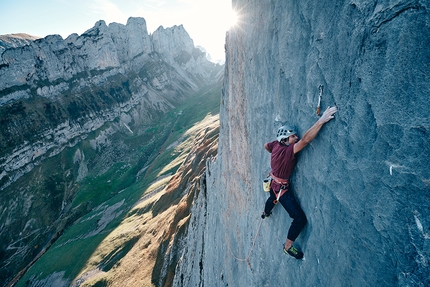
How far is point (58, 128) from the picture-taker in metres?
120

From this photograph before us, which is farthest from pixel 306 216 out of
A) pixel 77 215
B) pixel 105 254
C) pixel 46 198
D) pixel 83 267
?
pixel 46 198

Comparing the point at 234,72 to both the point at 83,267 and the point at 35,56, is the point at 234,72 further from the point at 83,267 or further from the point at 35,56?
the point at 35,56

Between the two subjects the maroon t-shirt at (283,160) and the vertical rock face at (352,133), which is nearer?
the vertical rock face at (352,133)

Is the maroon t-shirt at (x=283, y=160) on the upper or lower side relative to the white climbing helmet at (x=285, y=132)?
lower

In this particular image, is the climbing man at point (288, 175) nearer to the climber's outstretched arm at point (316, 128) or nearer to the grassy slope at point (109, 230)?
the climber's outstretched arm at point (316, 128)

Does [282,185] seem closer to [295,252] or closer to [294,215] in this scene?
[294,215]

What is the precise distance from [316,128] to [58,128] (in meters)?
143

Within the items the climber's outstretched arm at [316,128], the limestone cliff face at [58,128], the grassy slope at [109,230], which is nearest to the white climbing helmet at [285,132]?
the climber's outstretched arm at [316,128]

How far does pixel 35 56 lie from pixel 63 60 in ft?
53.5

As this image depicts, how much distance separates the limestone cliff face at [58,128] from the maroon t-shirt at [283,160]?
92111mm

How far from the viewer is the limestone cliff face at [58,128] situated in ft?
277

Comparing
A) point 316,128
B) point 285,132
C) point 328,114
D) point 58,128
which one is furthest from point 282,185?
point 58,128

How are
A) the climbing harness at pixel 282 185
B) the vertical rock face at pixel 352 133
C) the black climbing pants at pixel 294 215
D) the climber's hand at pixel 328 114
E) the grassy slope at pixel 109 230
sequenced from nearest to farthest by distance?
the vertical rock face at pixel 352 133 < the climber's hand at pixel 328 114 < the black climbing pants at pixel 294 215 < the climbing harness at pixel 282 185 < the grassy slope at pixel 109 230

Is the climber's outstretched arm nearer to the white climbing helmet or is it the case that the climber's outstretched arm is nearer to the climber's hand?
the climber's hand
